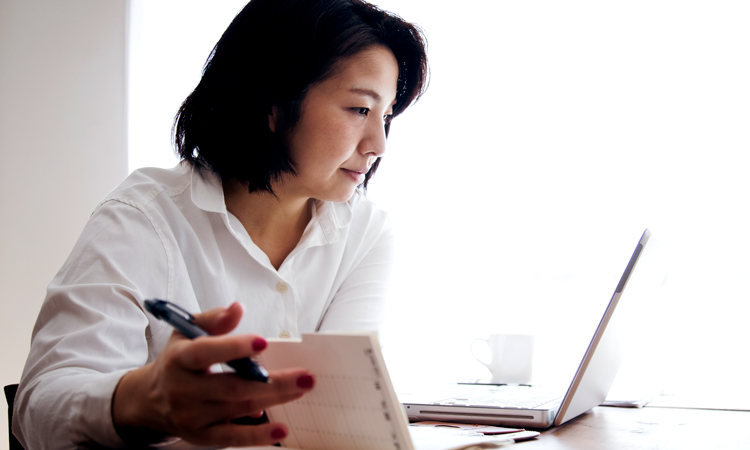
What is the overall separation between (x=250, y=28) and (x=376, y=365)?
0.80m

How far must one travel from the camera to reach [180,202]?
3.12 feet

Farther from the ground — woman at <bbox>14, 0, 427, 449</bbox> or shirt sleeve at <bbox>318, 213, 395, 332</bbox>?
woman at <bbox>14, 0, 427, 449</bbox>

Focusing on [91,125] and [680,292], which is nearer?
[680,292]

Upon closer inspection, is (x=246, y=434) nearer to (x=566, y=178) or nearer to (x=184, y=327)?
(x=184, y=327)

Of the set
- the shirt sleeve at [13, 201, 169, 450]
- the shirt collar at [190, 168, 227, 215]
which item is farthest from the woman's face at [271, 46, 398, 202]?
the shirt sleeve at [13, 201, 169, 450]

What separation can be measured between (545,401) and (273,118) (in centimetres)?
70

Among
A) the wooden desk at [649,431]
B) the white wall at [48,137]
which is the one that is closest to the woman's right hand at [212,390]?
the wooden desk at [649,431]

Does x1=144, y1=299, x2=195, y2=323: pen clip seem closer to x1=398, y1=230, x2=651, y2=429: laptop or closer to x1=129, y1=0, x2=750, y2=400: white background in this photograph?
x1=398, y1=230, x2=651, y2=429: laptop

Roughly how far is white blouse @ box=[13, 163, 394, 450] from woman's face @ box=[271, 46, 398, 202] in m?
0.09

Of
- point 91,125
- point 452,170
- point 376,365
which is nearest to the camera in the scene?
point 376,365

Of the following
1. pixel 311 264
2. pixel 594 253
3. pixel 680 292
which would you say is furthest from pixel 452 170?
pixel 311 264

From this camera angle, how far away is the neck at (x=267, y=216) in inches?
42.5

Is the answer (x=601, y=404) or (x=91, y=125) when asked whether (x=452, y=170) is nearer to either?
(x=601, y=404)

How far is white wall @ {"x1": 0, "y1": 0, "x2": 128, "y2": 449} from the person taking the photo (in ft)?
7.94
